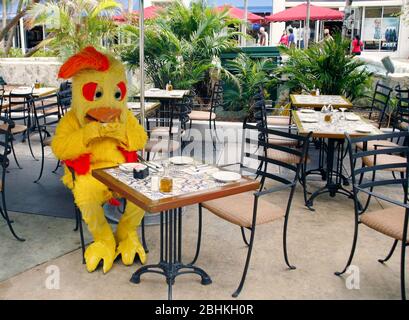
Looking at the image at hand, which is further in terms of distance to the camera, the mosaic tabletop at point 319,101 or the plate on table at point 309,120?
the mosaic tabletop at point 319,101

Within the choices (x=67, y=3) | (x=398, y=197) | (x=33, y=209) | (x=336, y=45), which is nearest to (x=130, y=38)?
(x=67, y=3)

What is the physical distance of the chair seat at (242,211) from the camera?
3490 mm

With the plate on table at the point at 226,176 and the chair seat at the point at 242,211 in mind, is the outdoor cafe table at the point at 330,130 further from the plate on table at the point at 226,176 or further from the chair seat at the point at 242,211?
the plate on table at the point at 226,176

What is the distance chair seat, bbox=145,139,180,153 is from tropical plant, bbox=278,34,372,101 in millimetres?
3666

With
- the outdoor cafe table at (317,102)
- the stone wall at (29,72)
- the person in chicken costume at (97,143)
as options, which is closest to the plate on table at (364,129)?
the outdoor cafe table at (317,102)

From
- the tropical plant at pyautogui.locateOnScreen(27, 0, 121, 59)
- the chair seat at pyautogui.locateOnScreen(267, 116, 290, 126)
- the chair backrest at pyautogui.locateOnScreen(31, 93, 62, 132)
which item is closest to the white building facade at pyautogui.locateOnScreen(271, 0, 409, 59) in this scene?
the tropical plant at pyautogui.locateOnScreen(27, 0, 121, 59)

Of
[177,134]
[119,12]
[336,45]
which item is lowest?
[177,134]

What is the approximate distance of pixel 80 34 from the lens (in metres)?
10.2

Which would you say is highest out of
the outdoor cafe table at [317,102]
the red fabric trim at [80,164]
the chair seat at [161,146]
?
the outdoor cafe table at [317,102]

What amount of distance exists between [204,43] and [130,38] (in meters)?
1.49

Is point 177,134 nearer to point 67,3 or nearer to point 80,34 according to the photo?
point 80,34

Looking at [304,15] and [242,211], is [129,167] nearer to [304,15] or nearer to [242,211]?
[242,211]

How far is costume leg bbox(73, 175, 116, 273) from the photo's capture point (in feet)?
12.3

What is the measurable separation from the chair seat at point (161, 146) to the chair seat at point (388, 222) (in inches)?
104
